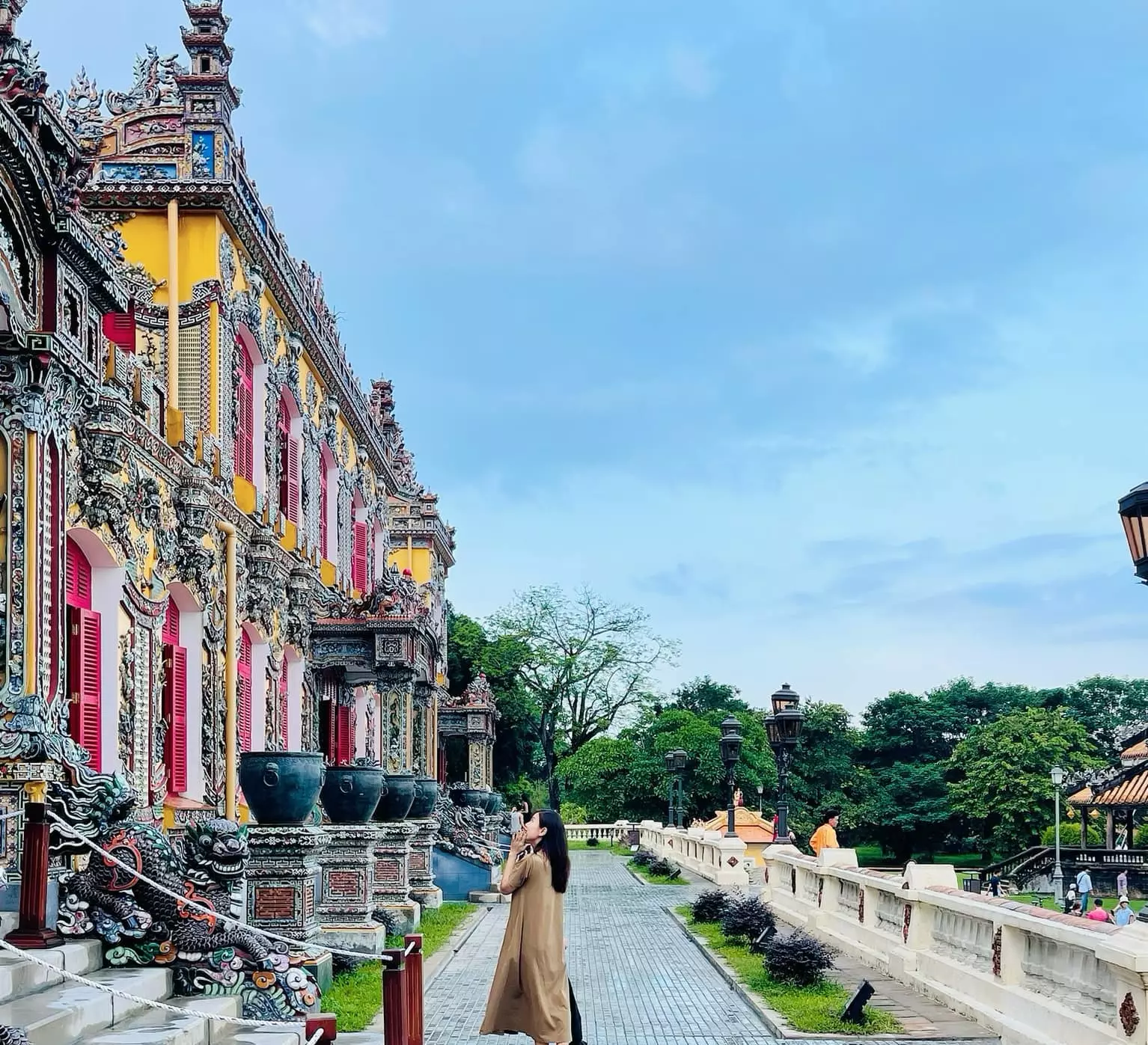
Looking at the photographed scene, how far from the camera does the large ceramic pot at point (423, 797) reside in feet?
76.3

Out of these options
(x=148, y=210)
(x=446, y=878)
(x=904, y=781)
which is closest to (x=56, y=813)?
(x=148, y=210)

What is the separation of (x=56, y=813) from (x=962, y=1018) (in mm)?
7390

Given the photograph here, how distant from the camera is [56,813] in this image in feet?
32.8

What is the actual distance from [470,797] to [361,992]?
25.3m

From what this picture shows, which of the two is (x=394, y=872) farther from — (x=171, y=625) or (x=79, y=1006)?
(x=79, y=1006)

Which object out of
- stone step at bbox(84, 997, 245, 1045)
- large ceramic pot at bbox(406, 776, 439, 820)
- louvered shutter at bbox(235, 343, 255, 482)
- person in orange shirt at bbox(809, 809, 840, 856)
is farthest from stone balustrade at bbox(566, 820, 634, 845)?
stone step at bbox(84, 997, 245, 1045)

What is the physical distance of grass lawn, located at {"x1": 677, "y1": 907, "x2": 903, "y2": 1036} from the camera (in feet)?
40.4

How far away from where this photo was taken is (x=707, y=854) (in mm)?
36500

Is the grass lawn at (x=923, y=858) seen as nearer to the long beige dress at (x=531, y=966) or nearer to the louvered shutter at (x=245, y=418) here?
the louvered shutter at (x=245, y=418)

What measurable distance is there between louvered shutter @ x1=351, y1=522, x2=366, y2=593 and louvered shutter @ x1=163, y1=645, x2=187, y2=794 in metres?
13.3

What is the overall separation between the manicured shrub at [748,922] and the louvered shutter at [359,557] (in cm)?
1487

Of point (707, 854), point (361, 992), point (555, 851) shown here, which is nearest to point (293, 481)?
point (361, 992)

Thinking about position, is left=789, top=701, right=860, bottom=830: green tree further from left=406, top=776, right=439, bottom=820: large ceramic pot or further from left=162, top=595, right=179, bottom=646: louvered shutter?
left=162, top=595, right=179, bottom=646: louvered shutter

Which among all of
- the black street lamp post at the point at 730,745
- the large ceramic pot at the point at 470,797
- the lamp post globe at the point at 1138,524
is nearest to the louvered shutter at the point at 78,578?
the lamp post globe at the point at 1138,524
